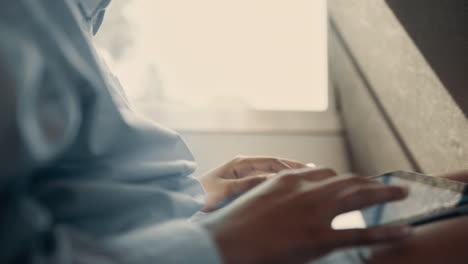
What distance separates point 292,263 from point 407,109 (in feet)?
2.32

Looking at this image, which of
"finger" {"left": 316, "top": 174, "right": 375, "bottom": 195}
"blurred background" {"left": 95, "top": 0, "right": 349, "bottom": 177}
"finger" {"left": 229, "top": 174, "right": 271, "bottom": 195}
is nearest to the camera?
"finger" {"left": 316, "top": 174, "right": 375, "bottom": 195}

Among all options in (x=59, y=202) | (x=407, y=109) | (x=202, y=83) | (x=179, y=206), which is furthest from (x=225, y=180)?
(x=202, y=83)

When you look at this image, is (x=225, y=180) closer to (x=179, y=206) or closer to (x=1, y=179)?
(x=179, y=206)

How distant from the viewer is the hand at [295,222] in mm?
274

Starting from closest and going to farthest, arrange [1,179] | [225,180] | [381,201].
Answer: [1,179] → [381,201] → [225,180]

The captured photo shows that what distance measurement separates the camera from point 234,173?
1.99 feet

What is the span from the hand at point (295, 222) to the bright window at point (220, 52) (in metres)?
0.83

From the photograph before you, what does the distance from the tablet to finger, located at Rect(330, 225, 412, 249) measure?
6cm

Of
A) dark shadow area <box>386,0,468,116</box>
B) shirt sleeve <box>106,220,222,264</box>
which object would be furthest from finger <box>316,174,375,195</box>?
dark shadow area <box>386,0,468,116</box>

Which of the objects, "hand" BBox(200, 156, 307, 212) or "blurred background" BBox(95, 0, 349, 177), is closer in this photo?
"hand" BBox(200, 156, 307, 212)

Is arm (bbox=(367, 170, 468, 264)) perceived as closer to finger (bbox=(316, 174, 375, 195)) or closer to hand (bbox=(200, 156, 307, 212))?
finger (bbox=(316, 174, 375, 195))

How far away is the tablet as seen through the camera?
0.35m

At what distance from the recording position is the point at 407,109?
2.83 feet

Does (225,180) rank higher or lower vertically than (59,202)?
lower
